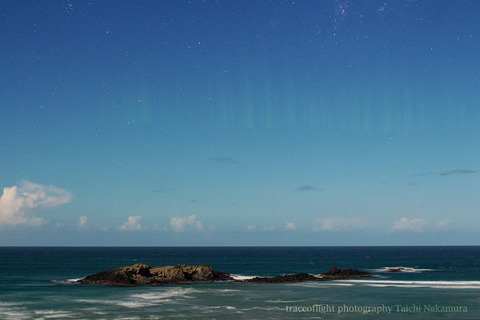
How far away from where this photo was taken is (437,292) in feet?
225

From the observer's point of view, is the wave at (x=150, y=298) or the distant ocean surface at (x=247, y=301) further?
the wave at (x=150, y=298)

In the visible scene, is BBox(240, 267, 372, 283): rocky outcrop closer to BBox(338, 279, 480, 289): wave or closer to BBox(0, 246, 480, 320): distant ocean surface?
BBox(0, 246, 480, 320): distant ocean surface

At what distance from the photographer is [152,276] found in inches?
3268

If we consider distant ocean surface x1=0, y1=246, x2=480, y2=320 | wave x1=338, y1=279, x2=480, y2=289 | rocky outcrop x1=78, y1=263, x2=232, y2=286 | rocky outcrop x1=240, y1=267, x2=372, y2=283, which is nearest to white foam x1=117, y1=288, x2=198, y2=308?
distant ocean surface x1=0, y1=246, x2=480, y2=320

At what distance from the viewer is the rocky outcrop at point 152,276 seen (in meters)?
80.3

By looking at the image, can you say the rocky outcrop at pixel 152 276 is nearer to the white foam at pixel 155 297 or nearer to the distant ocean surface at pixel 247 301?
the distant ocean surface at pixel 247 301

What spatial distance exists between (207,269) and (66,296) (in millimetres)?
27722

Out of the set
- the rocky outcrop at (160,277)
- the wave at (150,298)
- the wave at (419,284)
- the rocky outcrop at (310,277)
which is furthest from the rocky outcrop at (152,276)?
the wave at (419,284)

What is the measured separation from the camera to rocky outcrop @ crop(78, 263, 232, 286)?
80312 millimetres

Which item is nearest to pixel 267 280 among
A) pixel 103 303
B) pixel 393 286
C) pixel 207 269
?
pixel 207 269

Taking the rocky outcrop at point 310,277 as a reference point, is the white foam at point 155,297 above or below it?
below

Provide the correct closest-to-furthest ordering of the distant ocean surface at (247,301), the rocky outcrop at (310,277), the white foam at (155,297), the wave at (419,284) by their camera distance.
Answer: the distant ocean surface at (247,301) < the white foam at (155,297) < the wave at (419,284) < the rocky outcrop at (310,277)

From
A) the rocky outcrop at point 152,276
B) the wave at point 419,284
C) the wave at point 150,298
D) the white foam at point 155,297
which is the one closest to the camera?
the white foam at point 155,297

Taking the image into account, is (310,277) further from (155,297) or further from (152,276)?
(155,297)
